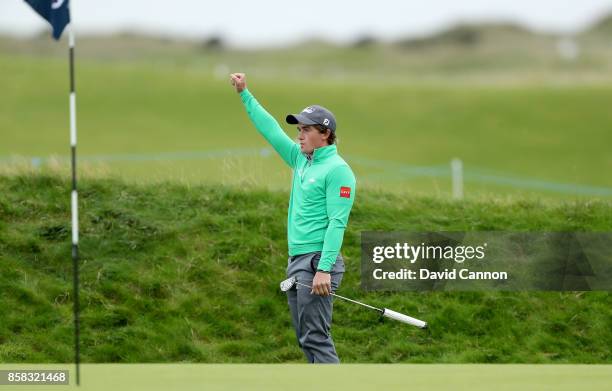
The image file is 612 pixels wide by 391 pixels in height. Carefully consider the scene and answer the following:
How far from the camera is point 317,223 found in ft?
29.0

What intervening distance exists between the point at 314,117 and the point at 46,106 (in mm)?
34685

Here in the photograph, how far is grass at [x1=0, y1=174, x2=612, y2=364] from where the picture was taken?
12.1 m

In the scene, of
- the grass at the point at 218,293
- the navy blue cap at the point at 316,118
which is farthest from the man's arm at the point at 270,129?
the grass at the point at 218,293

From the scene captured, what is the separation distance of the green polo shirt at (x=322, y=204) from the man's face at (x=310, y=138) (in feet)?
0.14

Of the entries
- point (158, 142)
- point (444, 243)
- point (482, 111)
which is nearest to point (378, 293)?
point (444, 243)

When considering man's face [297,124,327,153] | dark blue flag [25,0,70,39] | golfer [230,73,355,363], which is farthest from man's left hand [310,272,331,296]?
dark blue flag [25,0,70,39]

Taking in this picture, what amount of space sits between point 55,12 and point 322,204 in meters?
2.39
